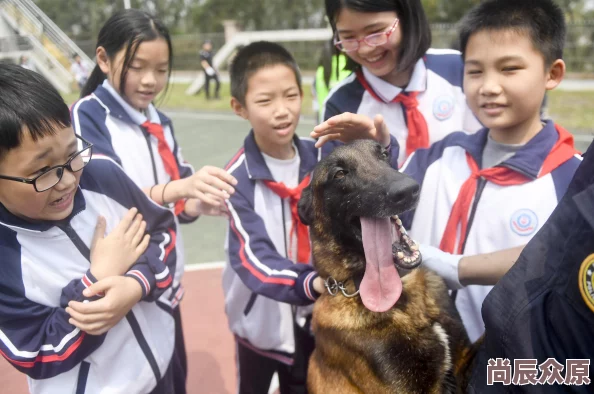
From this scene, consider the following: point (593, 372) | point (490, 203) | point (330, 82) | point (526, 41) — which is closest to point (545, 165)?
point (490, 203)

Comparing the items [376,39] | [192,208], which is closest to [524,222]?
[376,39]

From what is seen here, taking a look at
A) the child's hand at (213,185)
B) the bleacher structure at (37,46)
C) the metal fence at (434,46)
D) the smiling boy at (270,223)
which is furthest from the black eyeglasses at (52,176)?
the bleacher structure at (37,46)

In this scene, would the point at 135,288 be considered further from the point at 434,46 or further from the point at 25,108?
the point at 434,46

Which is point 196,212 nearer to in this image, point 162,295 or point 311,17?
point 162,295

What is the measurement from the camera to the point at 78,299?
1.82 m

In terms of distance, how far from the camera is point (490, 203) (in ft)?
6.41

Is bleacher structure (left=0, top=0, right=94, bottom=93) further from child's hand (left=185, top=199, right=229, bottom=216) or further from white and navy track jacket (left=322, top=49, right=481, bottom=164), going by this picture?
white and navy track jacket (left=322, top=49, right=481, bottom=164)

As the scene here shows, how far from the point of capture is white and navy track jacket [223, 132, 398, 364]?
2.21 m

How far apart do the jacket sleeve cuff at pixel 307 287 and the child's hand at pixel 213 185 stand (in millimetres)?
540

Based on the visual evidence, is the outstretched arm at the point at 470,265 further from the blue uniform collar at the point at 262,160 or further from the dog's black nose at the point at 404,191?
the blue uniform collar at the point at 262,160

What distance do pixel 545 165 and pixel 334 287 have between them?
3.35 feet

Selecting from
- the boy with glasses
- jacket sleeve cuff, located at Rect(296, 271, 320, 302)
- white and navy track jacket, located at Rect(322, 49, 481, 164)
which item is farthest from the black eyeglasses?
white and navy track jacket, located at Rect(322, 49, 481, 164)

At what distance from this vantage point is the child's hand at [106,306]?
175 cm

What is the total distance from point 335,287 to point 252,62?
1.30 meters
